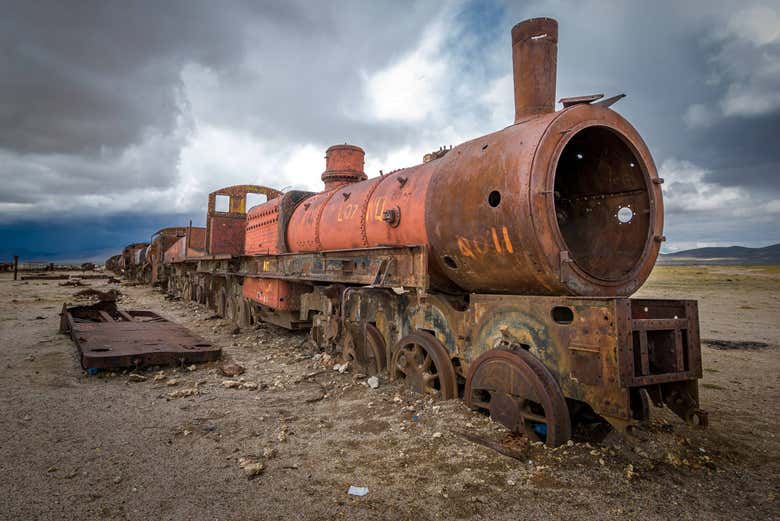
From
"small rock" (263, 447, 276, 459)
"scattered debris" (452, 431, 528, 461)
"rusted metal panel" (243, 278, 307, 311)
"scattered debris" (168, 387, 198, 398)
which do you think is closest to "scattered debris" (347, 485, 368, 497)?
"small rock" (263, 447, 276, 459)

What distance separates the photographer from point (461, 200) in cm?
391

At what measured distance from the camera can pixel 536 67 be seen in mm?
4207

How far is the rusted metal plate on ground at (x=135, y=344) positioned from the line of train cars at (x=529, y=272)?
91.5 inches

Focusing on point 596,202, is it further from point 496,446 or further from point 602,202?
point 496,446

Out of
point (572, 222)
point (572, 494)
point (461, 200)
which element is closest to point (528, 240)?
point (461, 200)

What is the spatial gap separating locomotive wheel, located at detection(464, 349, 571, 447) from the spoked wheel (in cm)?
175

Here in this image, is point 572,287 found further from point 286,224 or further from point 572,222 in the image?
point 286,224

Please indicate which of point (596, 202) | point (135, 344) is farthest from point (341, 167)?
point (596, 202)

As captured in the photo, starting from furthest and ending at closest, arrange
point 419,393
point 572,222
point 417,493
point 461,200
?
point 419,393 → point 572,222 → point 461,200 → point 417,493

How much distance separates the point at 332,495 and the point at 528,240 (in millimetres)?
2268

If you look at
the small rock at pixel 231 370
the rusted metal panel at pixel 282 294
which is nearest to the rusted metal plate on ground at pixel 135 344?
the small rock at pixel 231 370

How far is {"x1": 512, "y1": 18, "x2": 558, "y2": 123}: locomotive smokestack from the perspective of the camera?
4.16 m

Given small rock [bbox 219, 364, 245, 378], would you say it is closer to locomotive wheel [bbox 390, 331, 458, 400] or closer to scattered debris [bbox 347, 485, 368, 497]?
locomotive wheel [bbox 390, 331, 458, 400]

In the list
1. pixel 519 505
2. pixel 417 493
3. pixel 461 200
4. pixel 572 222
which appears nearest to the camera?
pixel 519 505
